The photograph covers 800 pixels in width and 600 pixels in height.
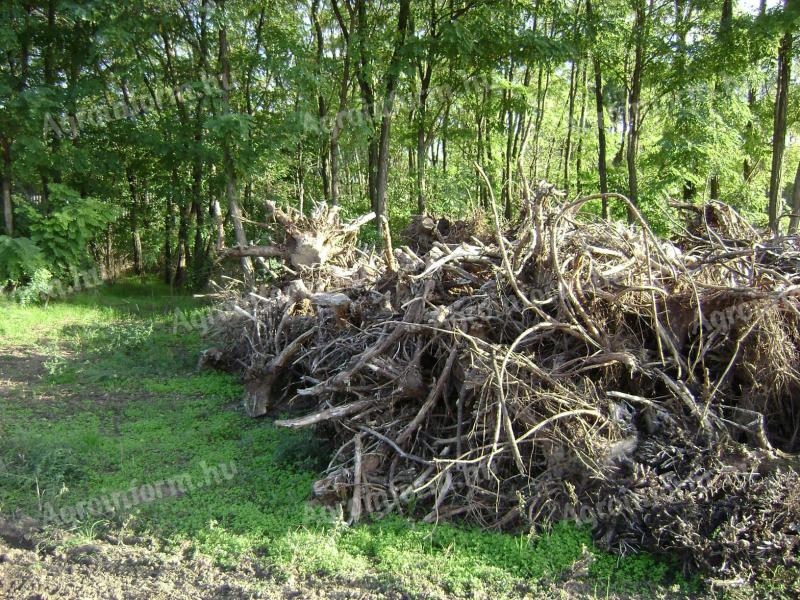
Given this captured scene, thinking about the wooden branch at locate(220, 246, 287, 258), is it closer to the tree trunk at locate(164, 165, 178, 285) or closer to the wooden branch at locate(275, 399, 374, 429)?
the wooden branch at locate(275, 399, 374, 429)

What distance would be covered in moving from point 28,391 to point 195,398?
6.41 ft

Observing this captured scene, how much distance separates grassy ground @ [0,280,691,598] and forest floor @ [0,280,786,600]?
12 mm

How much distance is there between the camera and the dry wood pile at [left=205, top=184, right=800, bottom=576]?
12.3 feet

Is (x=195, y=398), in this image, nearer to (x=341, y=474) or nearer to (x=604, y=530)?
(x=341, y=474)

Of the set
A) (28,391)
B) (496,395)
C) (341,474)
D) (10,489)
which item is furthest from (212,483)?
(28,391)

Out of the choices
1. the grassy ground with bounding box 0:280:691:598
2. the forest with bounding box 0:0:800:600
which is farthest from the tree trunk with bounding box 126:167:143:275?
the grassy ground with bounding box 0:280:691:598

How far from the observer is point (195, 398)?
23.4 ft

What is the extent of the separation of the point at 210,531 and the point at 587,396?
110 inches

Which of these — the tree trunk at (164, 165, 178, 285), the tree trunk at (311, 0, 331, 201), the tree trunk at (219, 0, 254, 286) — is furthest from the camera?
the tree trunk at (164, 165, 178, 285)

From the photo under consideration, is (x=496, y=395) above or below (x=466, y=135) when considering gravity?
below

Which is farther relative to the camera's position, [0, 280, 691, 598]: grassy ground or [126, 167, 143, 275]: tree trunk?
[126, 167, 143, 275]: tree trunk

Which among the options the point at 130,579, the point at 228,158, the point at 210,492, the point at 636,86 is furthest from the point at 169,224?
the point at 130,579

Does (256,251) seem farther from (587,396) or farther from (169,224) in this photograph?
(169,224)

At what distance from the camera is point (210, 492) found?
470 cm
